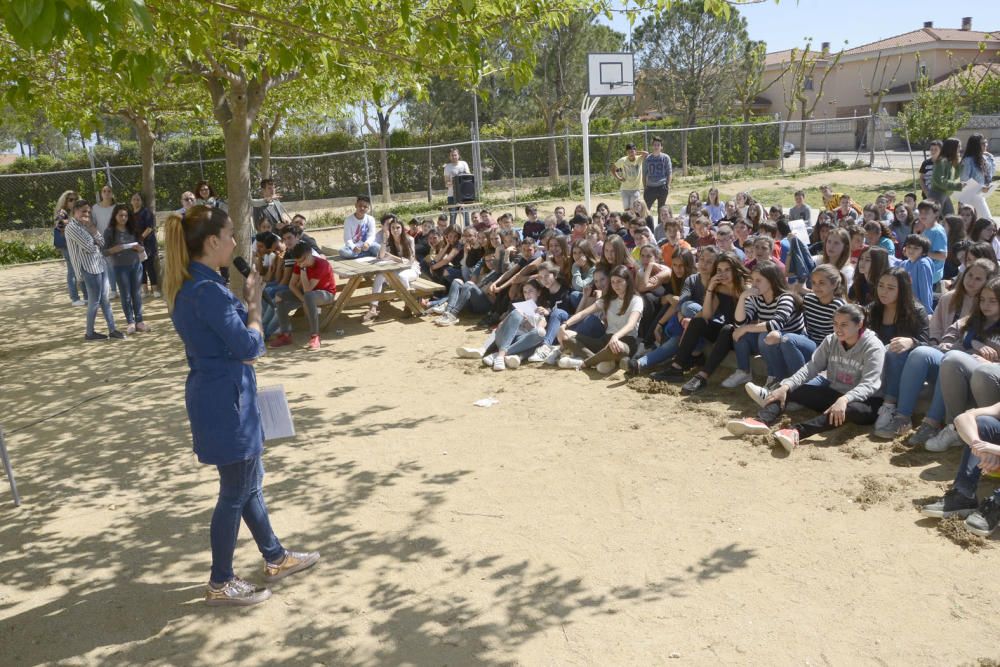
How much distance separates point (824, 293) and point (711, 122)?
108ft

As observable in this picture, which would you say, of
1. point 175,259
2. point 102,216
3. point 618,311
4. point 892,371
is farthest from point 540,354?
point 102,216

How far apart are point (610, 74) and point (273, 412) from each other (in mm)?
12939

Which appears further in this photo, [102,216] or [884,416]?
[102,216]

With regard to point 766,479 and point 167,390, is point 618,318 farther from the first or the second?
point 167,390

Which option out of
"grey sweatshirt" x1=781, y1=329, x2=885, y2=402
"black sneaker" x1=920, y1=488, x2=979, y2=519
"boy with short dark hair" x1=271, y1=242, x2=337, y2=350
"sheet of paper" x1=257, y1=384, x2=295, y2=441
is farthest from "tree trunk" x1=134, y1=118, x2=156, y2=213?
"black sneaker" x1=920, y1=488, x2=979, y2=519

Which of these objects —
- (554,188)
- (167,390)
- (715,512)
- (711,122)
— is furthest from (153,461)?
(711,122)

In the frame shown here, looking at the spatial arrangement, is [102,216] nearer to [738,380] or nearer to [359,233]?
[359,233]

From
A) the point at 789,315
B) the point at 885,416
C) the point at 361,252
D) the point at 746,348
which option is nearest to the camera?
the point at 885,416

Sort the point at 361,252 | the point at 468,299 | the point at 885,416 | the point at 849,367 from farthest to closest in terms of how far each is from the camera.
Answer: the point at 361,252 < the point at 468,299 < the point at 849,367 < the point at 885,416

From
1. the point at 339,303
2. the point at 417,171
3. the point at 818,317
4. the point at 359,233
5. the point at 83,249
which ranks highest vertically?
the point at 417,171

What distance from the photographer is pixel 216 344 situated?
369 cm

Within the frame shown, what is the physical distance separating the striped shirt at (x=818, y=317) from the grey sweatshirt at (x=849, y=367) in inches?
13.4

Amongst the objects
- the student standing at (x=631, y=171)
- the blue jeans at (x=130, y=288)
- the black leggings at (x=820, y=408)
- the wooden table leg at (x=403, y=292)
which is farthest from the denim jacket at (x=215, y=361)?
the student standing at (x=631, y=171)

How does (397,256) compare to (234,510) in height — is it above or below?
above
